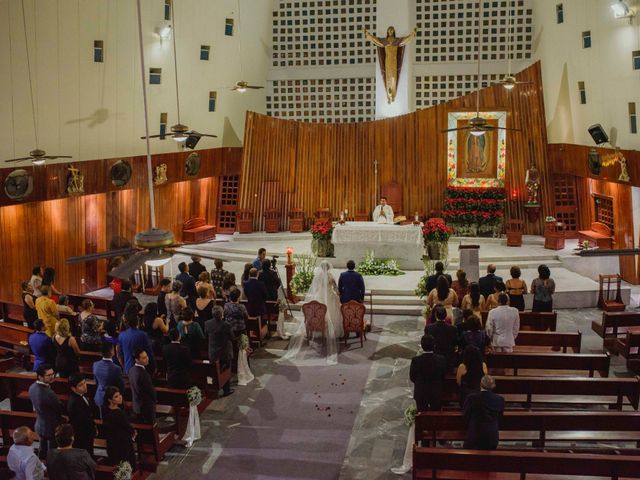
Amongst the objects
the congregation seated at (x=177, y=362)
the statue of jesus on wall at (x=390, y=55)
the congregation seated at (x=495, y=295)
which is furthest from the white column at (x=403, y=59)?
the congregation seated at (x=177, y=362)

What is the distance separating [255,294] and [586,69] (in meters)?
10.3

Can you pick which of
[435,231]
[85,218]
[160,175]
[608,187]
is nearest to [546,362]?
[435,231]

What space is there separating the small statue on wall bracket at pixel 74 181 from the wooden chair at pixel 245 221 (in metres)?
6.33

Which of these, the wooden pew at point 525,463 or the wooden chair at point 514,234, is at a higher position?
the wooden chair at point 514,234

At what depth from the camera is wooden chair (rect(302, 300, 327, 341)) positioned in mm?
11898

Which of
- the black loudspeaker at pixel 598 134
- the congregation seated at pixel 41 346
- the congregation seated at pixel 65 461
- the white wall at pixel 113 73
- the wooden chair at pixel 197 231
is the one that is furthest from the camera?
the wooden chair at pixel 197 231

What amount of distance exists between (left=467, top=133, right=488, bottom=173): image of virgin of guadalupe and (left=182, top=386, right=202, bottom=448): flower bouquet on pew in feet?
43.5

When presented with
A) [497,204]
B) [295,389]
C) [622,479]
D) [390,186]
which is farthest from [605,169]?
[622,479]

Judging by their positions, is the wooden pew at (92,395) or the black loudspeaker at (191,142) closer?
the wooden pew at (92,395)

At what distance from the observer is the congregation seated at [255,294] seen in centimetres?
1181

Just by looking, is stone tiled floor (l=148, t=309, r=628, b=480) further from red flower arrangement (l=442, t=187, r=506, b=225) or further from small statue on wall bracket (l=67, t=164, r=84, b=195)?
red flower arrangement (l=442, t=187, r=506, b=225)

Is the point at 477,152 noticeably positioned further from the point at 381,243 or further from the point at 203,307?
the point at 203,307

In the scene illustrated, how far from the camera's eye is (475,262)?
1422 centimetres

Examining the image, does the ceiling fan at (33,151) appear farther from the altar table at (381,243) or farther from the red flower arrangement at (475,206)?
the red flower arrangement at (475,206)
